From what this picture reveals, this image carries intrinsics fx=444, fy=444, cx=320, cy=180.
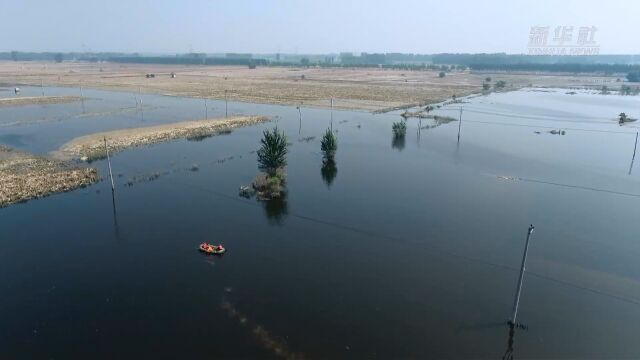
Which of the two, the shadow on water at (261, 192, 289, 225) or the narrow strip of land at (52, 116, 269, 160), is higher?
the narrow strip of land at (52, 116, 269, 160)

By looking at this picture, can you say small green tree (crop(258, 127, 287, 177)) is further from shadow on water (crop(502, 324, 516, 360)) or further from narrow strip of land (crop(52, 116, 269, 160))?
shadow on water (crop(502, 324, 516, 360))

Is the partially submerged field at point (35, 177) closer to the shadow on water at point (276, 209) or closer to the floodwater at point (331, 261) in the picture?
the floodwater at point (331, 261)

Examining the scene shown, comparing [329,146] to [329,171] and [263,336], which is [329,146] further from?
[263,336]

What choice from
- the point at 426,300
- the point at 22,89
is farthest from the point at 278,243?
the point at 22,89

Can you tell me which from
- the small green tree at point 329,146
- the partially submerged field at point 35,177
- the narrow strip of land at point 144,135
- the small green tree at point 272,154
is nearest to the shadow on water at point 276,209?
the small green tree at point 272,154

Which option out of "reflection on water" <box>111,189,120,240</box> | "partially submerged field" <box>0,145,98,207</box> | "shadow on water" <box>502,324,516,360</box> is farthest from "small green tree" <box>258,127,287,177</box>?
"shadow on water" <box>502,324,516,360</box>

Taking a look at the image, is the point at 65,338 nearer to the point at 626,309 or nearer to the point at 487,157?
the point at 626,309

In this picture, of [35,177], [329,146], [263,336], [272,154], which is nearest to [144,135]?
[35,177]
